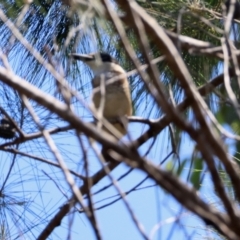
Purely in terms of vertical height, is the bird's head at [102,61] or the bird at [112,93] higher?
the bird's head at [102,61]

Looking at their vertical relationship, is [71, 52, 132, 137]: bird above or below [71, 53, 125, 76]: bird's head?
below

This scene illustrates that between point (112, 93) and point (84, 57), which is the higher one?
point (84, 57)

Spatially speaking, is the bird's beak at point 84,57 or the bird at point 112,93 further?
the bird's beak at point 84,57

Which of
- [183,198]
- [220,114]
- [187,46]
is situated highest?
[220,114]

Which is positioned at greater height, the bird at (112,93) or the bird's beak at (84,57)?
the bird's beak at (84,57)

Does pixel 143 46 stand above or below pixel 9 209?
below

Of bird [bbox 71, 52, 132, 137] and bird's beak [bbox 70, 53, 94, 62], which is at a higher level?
bird's beak [bbox 70, 53, 94, 62]

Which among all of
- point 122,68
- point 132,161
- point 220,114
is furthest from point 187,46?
point 122,68

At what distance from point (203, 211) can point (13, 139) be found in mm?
1075

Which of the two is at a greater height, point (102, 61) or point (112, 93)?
point (102, 61)

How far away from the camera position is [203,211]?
0.81 metres

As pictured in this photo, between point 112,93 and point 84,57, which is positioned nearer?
point 112,93

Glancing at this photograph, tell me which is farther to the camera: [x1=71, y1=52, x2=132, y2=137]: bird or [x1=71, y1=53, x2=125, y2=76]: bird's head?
[x1=71, y1=53, x2=125, y2=76]: bird's head

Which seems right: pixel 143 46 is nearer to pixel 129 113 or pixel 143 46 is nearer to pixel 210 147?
pixel 210 147
